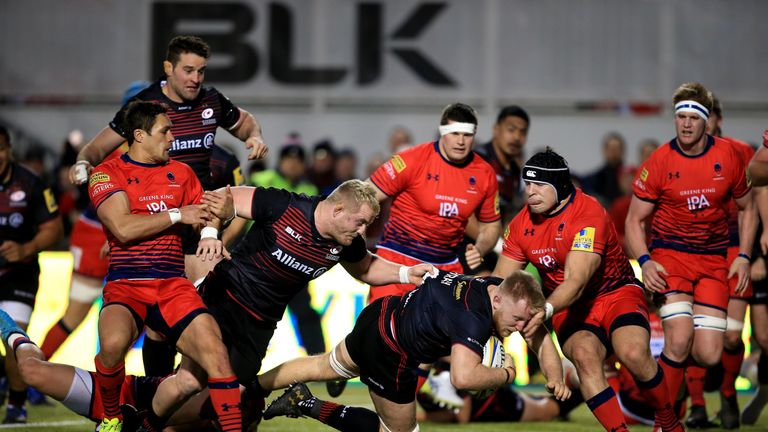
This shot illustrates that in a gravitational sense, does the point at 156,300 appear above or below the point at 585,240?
below

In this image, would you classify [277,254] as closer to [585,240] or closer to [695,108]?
[585,240]

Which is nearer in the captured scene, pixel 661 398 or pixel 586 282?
pixel 586 282

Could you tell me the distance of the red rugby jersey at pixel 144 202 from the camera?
24.5 ft

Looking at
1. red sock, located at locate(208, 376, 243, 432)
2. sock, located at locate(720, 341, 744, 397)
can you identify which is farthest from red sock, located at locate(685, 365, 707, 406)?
red sock, located at locate(208, 376, 243, 432)

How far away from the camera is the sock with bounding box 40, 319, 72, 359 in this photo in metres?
10.4

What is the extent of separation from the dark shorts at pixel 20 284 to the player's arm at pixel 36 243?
0.15 meters

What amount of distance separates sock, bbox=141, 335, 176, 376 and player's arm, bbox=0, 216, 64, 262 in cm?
172

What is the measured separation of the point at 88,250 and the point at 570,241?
5.03 meters

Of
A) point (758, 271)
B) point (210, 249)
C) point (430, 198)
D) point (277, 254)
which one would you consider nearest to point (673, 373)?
point (758, 271)

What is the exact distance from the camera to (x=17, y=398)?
931cm

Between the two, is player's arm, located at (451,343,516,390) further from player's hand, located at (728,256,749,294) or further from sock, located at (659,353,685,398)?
player's hand, located at (728,256,749,294)

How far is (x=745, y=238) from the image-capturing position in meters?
8.98

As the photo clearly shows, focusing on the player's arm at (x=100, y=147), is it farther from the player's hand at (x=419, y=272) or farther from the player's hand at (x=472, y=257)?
the player's hand at (x=472, y=257)

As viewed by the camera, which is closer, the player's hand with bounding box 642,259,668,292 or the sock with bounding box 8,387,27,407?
the player's hand with bounding box 642,259,668,292
